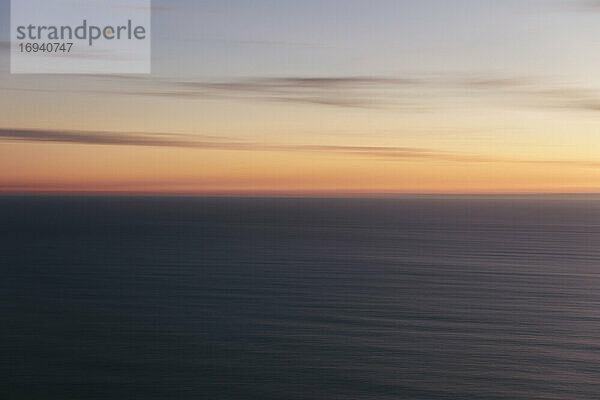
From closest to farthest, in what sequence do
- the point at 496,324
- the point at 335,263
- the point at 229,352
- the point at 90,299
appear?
the point at 229,352 < the point at 496,324 < the point at 90,299 < the point at 335,263

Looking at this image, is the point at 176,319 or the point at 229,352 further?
the point at 176,319

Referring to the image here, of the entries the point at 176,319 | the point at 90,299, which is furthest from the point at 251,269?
the point at 176,319

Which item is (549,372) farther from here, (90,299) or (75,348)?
(90,299)

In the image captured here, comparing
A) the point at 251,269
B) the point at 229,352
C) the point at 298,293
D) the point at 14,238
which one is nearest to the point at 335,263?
the point at 251,269

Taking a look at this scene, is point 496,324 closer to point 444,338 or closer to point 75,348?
point 444,338

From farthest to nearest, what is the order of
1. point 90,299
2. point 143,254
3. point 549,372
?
point 143,254 < point 90,299 < point 549,372

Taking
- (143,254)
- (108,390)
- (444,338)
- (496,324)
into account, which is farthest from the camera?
(143,254)
